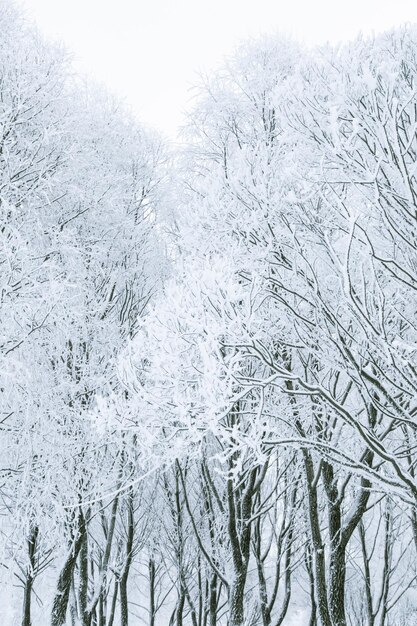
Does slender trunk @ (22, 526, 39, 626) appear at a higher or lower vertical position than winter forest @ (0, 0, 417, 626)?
lower

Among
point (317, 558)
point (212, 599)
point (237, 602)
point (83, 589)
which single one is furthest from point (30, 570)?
point (212, 599)

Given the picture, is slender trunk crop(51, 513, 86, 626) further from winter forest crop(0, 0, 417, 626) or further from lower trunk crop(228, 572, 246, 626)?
lower trunk crop(228, 572, 246, 626)

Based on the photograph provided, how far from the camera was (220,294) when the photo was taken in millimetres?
3762

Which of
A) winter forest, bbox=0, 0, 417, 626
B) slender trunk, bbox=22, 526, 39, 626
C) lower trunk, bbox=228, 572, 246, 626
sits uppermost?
winter forest, bbox=0, 0, 417, 626

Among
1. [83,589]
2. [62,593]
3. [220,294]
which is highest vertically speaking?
[220,294]

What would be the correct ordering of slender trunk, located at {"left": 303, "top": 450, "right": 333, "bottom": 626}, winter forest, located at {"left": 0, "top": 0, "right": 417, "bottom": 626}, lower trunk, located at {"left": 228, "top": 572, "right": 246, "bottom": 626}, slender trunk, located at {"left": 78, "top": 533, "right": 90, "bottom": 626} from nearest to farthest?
winter forest, located at {"left": 0, "top": 0, "right": 417, "bottom": 626} < slender trunk, located at {"left": 303, "top": 450, "right": 333, "bottom": 626} < lower trunk, located at {"left": 228, "top": 572, "right": 246, "bottom": 626} < slender trunk, located at {"left": 78, "top": 533, "right": 90, "bottom": 626}

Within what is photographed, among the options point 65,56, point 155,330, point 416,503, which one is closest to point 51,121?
point 65,56

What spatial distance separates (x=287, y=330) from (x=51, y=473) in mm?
2980

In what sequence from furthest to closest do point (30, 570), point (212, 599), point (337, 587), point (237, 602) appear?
1. point (212, 599)
2. point (237, 602)
3. point (30, 570)
4. point (337, 587)

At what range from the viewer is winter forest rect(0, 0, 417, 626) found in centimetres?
384

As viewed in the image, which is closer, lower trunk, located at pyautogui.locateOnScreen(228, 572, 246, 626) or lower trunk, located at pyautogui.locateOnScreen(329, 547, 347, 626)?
lower trunk, located at pyautogui.locateOnScreen(329, 547, 347, 626)

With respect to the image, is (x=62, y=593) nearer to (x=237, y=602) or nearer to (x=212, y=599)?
(x=237, y=602)

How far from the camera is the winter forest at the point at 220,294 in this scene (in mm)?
3836

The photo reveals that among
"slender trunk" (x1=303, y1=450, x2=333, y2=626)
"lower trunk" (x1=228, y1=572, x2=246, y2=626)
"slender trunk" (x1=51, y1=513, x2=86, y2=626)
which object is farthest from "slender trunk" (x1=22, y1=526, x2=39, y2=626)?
"slender trunk" (x1=303, y1=450, x2=333, y2=626)
